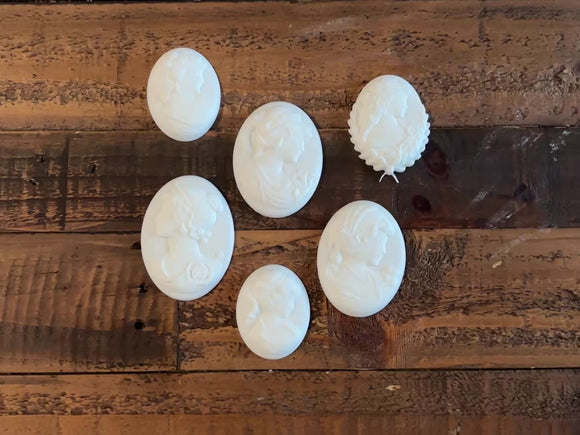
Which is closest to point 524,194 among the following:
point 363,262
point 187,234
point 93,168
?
point 363,262

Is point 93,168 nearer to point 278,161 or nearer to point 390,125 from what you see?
point 278,161

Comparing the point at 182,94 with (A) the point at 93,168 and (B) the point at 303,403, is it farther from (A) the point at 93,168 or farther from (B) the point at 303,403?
(B) the point at 303,403

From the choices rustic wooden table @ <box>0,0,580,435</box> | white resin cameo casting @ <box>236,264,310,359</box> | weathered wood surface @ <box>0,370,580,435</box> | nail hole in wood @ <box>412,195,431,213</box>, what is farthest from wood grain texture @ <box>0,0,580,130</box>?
weathered wood surface @ <box>0,370,580,435</box>

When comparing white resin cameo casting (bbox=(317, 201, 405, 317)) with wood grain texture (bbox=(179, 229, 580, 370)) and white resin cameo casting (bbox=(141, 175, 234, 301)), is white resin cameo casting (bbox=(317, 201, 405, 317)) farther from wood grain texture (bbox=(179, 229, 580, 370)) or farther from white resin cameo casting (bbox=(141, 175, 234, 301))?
white resin cameo casting (bbox=(141, 175, 234, 301))

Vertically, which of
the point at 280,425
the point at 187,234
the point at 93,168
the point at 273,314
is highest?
the point at 93,168

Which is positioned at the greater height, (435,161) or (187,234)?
(435,161)
